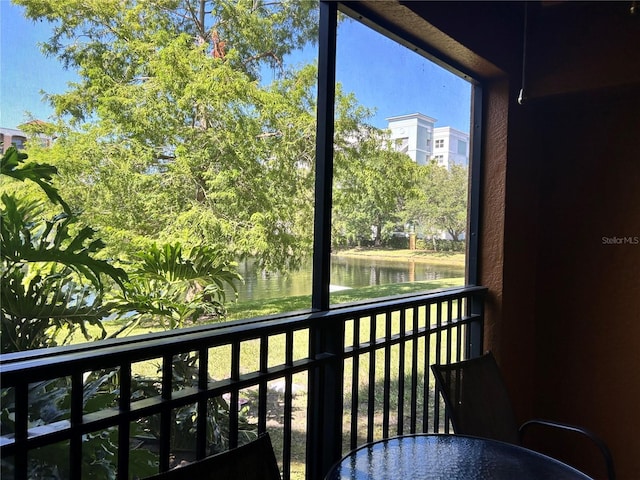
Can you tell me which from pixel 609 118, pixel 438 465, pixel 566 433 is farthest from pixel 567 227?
pixel 438 465

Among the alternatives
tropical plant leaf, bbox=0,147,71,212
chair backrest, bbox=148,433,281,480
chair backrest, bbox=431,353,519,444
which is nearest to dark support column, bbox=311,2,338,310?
chair backrest, bbox=431,353,519,444

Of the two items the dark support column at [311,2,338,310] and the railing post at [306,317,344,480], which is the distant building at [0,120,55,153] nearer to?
the dark support column at [311,2,338,310]

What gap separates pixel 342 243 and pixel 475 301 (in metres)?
1.17

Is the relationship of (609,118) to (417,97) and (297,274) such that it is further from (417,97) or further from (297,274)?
(297,274)

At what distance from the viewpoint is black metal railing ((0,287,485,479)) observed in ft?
3.57

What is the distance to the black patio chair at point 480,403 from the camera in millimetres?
1774

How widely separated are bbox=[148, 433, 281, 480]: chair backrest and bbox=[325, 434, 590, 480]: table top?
240 mm

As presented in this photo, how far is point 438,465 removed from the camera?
1.37m

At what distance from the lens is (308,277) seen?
188cm

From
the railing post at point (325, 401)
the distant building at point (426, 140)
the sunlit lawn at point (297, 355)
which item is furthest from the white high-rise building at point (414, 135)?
the railing post at point (325, 401)

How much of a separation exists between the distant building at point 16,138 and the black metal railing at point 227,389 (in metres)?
0.56

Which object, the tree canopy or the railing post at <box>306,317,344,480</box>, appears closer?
the tree canopy

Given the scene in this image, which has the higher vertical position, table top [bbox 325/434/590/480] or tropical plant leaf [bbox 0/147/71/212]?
tropical plant leaf [bbox 0/147/71/212]

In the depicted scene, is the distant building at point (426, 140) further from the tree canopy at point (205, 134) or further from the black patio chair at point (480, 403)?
the black patio chair at point (480, 403)
